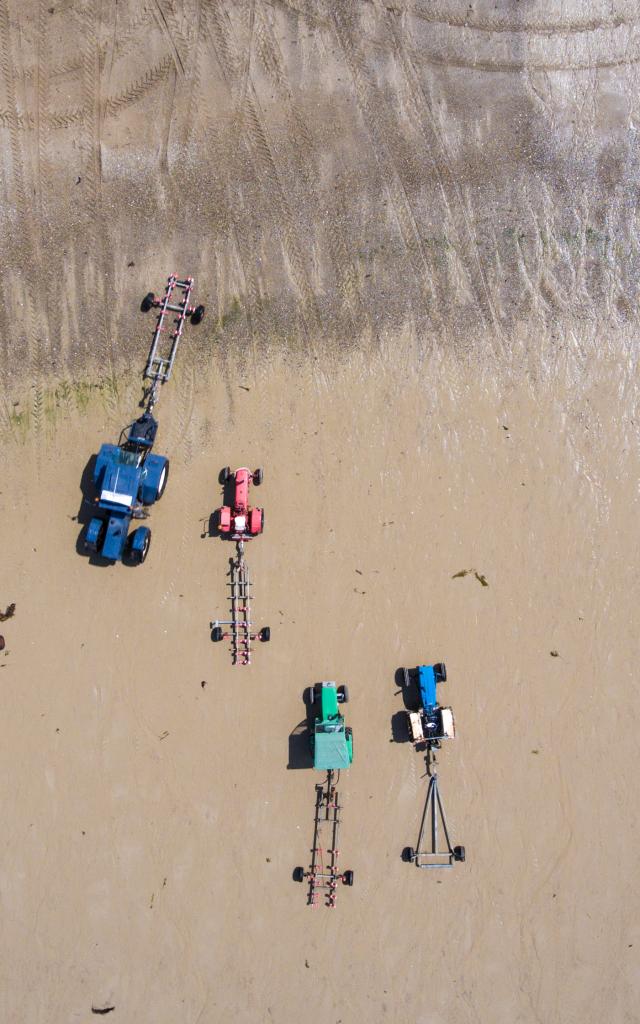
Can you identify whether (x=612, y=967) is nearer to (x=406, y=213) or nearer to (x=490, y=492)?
(x=490, y=492)

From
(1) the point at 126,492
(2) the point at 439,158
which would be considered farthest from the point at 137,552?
(2) the point at 439,158

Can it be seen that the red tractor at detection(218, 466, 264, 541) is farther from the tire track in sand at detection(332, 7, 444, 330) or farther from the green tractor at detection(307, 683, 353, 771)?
the tire track in sand at detection(332, 7, 444, 330)

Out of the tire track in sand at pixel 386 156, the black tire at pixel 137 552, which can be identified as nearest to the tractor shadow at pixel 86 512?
the black tire at pixel 137 552

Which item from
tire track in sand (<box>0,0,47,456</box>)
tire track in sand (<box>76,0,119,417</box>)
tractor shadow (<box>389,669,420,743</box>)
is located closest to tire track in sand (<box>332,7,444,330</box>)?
tire track in sand (<box>76,0,119,417</box>)

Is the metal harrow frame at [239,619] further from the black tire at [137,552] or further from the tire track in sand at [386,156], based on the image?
the tire track in sand at [386,156]

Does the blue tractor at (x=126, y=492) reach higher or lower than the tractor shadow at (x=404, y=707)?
higher

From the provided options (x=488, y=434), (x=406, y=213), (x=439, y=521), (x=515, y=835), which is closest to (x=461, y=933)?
(x=515, y=835)

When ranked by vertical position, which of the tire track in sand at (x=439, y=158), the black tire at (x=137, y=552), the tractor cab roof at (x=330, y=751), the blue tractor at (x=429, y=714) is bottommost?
the tractor cab roof at (x=330, y=751)
